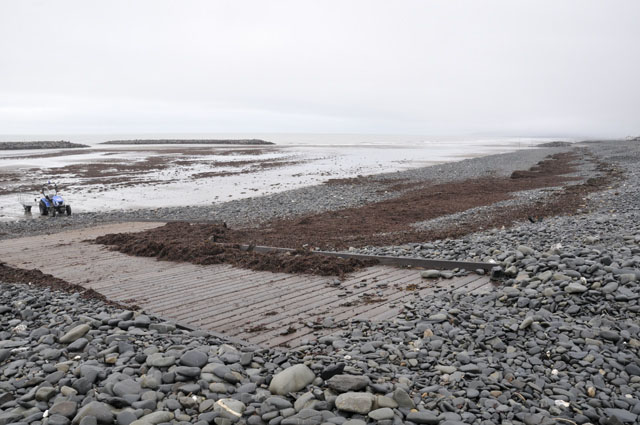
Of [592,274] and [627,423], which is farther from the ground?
[592,274]

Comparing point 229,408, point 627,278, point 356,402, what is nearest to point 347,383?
point 356,402

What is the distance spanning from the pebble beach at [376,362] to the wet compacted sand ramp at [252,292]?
1.24 ft

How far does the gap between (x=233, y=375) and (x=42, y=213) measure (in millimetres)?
18273

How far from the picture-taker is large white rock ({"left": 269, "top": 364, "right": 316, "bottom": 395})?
4.09 meters

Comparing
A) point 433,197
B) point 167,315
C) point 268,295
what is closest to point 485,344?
point 268,295

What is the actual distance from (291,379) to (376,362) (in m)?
0.96

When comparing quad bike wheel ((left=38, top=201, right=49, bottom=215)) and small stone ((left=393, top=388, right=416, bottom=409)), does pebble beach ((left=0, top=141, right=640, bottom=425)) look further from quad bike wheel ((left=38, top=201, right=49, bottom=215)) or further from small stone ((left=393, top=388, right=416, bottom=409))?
quad bike wheel ((left=38, top=201, right=49, bottom=215))

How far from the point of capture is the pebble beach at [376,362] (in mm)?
3838

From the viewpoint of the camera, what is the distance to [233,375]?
169 inches

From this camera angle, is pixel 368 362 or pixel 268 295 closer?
pixel 368 362

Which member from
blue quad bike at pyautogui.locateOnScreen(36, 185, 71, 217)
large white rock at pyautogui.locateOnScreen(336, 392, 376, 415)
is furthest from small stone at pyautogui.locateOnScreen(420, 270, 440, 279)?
blue quad bike at pyautogui.locateOnScreen(36, 185, 71, 217)

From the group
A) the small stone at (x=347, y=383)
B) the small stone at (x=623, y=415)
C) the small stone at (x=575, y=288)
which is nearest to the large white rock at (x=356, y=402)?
the small stone at (x=347, y=383)

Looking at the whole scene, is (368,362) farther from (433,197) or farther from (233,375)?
(433,197)

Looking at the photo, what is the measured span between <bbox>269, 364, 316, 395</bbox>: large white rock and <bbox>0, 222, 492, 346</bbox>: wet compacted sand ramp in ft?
3.09
